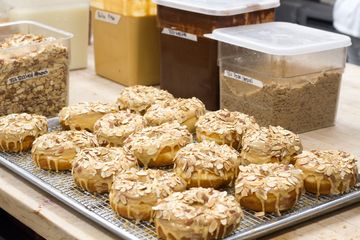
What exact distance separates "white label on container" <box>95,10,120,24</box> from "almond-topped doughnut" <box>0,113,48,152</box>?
0.57 m

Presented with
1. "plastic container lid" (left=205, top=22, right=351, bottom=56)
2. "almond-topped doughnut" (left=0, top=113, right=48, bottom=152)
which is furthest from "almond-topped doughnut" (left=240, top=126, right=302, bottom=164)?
"almond-topped doughnut" (left=0, top=113, right=48, bottom=152)

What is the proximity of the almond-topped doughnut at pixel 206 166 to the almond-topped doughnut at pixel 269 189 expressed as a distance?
0.04m

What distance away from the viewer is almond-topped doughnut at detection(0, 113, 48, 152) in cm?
144

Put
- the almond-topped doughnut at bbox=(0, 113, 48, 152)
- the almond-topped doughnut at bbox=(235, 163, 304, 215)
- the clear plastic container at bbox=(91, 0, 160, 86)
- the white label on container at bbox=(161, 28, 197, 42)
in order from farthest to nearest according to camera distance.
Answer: the clear plastic container at bbox=(91, 0, 160, 86), the white label on container at bbox=(161, 28, 197, 42), the almond-topped doughnut at bbox=(0, 113, 48, 152), the almond-topped doughnut at bbox=(235, 163, 304, 215)

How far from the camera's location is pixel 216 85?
5.85ft

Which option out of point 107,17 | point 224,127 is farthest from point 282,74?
point 107,17

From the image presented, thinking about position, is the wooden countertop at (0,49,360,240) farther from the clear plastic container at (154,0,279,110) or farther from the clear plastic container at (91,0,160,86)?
the clear plastic container at (91,0,160,86)

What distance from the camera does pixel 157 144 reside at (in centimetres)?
136

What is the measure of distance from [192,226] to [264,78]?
0.63 m

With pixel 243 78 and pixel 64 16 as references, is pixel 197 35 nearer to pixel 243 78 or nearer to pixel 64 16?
pixel 243 78

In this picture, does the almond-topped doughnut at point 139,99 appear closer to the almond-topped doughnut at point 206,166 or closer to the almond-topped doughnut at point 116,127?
the almond-topped doughnut at point 116,127

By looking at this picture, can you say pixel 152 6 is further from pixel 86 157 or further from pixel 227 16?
pixel 86 157

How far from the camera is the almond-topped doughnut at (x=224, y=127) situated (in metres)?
1.44

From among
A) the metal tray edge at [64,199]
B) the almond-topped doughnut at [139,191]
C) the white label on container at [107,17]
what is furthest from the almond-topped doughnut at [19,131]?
the white label on container at [107,17]
